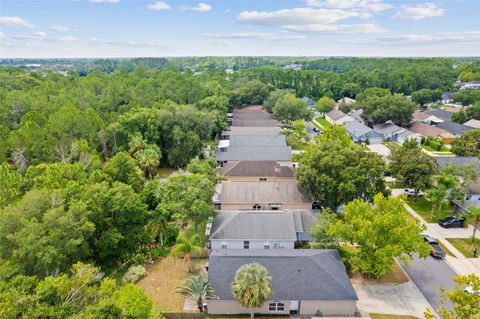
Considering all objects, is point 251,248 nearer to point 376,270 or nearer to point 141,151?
point 376,270

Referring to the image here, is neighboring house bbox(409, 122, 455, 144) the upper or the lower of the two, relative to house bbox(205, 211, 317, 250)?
upper

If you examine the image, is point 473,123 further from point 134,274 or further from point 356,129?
point 134,274

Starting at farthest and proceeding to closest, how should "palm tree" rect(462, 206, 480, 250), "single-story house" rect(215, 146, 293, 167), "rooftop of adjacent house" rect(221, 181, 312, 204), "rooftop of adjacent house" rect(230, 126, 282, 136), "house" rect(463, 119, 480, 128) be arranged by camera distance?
1. "house" rect(463, 119, 480, 128)
2. "rooftop of adjacent house" rect(230, 126, 282, 136)
3. "single-story house" rect(215, 146, 293, 167)
4. "rooftop of adjacent house" rect(221, 181, 312, 204)
5. "palm tree" rect(462, 206, 480, 250)

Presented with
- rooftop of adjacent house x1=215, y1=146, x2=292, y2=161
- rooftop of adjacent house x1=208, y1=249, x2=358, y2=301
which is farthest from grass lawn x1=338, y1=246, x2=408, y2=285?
rooftop of adjacent house x1=215, y1=146, x2=292, y2=161

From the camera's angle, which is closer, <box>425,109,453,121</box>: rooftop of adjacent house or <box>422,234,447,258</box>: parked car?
<box>422,234,447,258</box>: parked car

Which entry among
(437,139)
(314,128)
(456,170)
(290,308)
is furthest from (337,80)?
(290,308)

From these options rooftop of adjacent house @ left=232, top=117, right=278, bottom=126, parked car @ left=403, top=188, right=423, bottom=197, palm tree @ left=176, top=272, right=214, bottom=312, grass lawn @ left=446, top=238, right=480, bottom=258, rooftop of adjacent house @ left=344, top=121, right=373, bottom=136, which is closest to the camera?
palm tree @ left=176, top=272, right=214, bottom=312

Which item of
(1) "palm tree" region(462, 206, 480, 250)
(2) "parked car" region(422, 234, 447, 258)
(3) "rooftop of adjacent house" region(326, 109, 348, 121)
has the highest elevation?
(3) "rooftop of adjacent house" region(326, 109, 348, 121)

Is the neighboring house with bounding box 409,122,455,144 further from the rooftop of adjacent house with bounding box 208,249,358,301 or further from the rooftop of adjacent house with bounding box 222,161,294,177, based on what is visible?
the rooftop of adjacent house with bounding box 208,249,358,301
